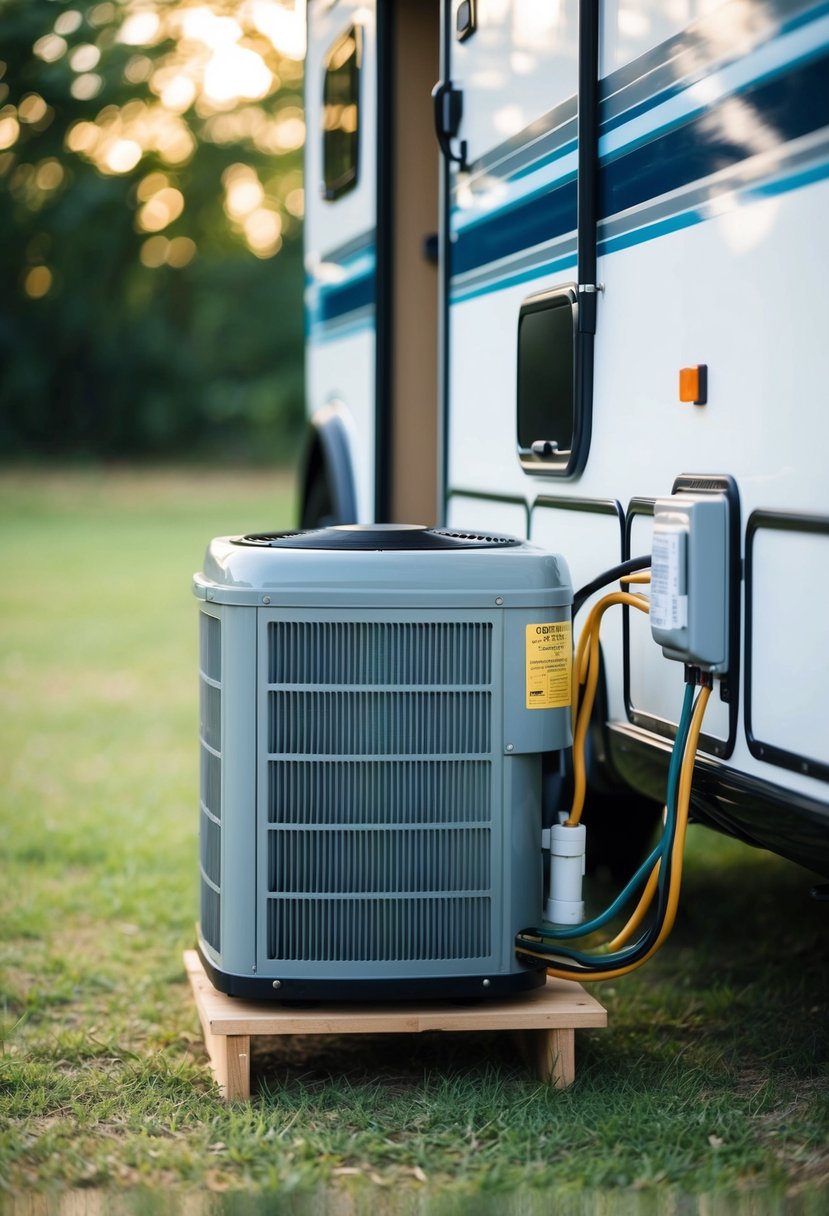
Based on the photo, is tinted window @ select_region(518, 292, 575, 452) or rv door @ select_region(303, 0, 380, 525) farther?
rv door @ select_region(303, 0, 380, 525)

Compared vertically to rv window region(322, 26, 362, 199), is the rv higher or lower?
lower

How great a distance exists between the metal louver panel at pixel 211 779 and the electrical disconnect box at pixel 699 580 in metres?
0.86

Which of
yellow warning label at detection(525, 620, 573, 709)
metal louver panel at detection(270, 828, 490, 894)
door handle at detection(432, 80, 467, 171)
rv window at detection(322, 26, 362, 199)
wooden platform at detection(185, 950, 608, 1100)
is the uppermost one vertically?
rv window at detection(322, 26, 362, 199)

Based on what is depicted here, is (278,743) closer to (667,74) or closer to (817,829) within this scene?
(817,829)

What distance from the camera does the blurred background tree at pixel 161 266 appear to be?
22.4 metres

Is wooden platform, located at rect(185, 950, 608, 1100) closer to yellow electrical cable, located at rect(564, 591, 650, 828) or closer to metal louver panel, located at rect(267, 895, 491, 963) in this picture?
metal louver panel, located at rect(267, 895, 491, 963)

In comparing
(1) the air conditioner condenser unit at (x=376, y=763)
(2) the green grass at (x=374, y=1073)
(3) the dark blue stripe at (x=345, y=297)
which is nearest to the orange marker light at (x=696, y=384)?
(1) the air conditioner condenser unit at (x=376, y=763)

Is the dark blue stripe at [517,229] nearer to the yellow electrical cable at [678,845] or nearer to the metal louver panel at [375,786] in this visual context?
the metal louver panel at [375,786]

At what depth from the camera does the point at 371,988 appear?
267 cm

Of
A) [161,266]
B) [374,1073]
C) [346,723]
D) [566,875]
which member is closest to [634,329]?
[346,723]

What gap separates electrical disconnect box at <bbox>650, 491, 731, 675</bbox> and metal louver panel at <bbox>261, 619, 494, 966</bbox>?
39cm

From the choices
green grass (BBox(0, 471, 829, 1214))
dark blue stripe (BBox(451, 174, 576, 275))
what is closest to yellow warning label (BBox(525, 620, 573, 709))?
green grass (BBox(0, 471, 829, 1214))

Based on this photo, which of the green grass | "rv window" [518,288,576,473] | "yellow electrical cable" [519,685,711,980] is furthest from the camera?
"rv window" [518,288,576,473]

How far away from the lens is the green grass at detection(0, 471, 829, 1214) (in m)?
2.38
